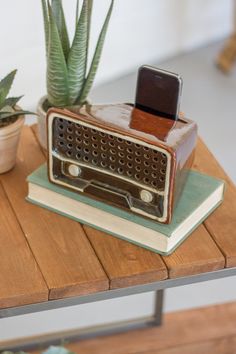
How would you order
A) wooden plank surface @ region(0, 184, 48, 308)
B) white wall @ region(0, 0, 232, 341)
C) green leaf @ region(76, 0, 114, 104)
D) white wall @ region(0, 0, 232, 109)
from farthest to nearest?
1. white wall @ region(0, 0, 232, 109)
2. white wall @ region(0, 0, 232, 341)
3. green leaf @ region(76, 0, 114, 104)
4. wooden plank surface @ region(0, 184, 48, 308)

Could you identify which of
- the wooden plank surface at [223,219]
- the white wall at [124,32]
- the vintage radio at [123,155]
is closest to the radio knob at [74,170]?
the vintage radio at [123,155]

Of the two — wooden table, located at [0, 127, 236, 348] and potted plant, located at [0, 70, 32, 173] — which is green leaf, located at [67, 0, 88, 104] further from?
wooden table, located at [0, 127, 236, 348]

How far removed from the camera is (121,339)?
6.07 ft

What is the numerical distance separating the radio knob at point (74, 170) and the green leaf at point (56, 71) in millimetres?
183

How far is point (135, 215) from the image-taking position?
1.40 metres

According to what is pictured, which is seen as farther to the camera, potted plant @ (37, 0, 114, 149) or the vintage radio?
potted plant @ (37, 0, 114, 149)

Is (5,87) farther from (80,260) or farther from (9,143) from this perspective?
(80,260)

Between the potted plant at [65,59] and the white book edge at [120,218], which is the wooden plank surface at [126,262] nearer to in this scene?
the white book edge at [120,218]

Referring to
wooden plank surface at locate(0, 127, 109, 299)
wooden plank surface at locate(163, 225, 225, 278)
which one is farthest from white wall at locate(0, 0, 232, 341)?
wooden plank surface at locate(163, 225, 225, 278)

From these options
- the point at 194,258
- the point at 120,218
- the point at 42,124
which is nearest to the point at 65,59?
the point at 42,124

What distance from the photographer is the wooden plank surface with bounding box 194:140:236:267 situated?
1417 millimetres

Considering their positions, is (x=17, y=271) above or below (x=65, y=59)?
below

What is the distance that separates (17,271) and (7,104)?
13.1 inches

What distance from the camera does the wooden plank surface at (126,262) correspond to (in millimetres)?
1351
